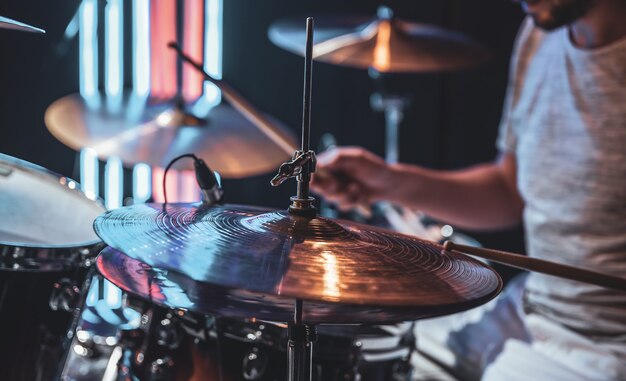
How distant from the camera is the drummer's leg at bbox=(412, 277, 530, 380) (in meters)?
1.34

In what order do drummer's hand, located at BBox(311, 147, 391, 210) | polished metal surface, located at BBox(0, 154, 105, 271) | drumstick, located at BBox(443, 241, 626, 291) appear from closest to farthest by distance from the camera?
drumstick, located at BBox(443, 241, 626, 291), polished metal surface, located at BBox(0, 154, 105, 271), drummer's hand, located at BBox(311, 147, 391, 210)

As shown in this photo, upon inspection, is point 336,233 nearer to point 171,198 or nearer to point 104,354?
point 104,354

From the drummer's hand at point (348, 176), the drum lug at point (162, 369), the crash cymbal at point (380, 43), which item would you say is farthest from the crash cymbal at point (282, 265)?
the crash cymbal at point (380, 43)

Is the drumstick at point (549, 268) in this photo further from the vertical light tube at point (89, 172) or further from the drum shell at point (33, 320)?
the vertical light tube at point (89, 172)

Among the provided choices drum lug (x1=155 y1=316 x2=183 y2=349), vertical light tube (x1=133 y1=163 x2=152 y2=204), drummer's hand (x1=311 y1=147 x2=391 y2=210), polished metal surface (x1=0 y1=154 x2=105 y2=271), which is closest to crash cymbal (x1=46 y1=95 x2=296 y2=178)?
drummer's hand (x1=311 y1=147 x2=391 y2=210)

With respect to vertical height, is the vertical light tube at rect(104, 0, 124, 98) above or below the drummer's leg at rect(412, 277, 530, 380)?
above

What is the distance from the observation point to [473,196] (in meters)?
1.62

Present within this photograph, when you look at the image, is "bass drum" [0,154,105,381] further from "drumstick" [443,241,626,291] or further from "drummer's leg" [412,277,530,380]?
"drummer's leg" [412,277,530,380]

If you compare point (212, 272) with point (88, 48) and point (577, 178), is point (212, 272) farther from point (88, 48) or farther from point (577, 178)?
point (88, 48)

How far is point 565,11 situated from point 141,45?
1.71 metres

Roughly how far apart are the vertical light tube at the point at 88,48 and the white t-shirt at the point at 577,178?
1573 millimetres

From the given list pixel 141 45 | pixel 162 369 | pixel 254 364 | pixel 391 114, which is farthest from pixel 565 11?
pixel 141 45

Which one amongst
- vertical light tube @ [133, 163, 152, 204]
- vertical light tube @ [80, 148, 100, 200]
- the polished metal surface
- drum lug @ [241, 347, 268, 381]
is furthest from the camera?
vertical light tube @ [133, 163, 152, 204]

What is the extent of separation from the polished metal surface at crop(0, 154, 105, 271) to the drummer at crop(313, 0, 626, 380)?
0.47 meters
